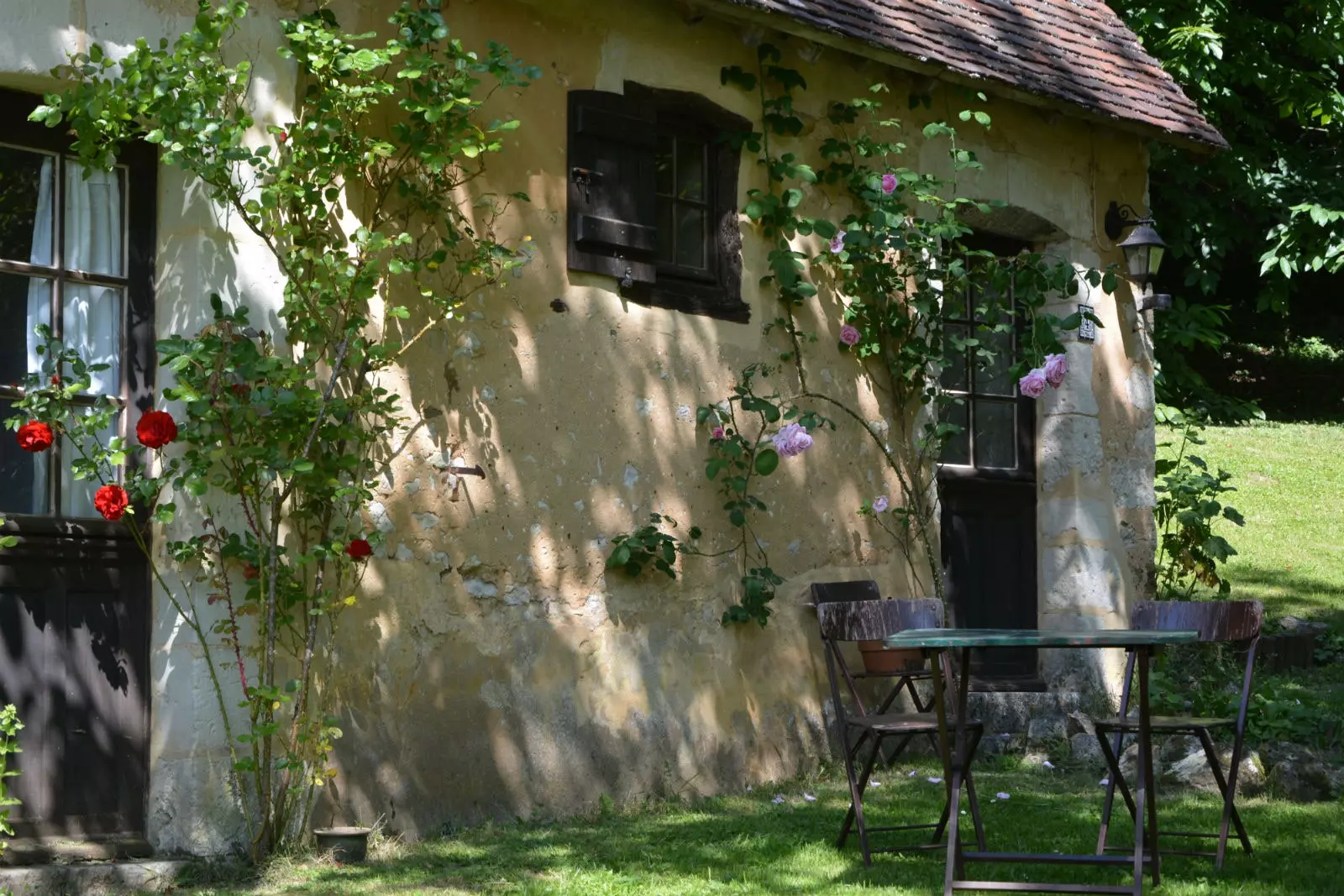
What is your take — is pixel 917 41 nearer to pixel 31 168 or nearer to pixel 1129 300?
pixel 1129 300

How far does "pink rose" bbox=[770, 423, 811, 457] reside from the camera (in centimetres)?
666

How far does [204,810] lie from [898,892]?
221 cm

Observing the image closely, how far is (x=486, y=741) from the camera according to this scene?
594cm

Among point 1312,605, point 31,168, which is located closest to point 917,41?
point 31,168

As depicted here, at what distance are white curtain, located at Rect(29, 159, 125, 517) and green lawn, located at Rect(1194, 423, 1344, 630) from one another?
8153mm

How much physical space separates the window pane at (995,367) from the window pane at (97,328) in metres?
4.52

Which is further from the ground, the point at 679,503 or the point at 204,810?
the point at 679,503

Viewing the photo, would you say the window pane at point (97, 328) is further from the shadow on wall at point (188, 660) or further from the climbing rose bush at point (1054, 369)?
the climbing rose bush at point (1054, 369)

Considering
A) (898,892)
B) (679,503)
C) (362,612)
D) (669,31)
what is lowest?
(898,892)

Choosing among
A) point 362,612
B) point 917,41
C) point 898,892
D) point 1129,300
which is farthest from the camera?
point 1129,300

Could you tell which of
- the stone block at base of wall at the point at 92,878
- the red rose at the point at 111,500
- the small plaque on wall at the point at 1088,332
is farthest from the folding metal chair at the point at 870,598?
the red rose at the point at 111,500

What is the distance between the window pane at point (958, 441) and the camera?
27.0 feet

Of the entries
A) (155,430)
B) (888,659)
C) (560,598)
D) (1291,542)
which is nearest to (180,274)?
(155,430)

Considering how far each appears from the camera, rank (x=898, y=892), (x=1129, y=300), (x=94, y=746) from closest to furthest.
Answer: (x=898, y=892) → (x=94, y=746) → (x=1129, y=300)
